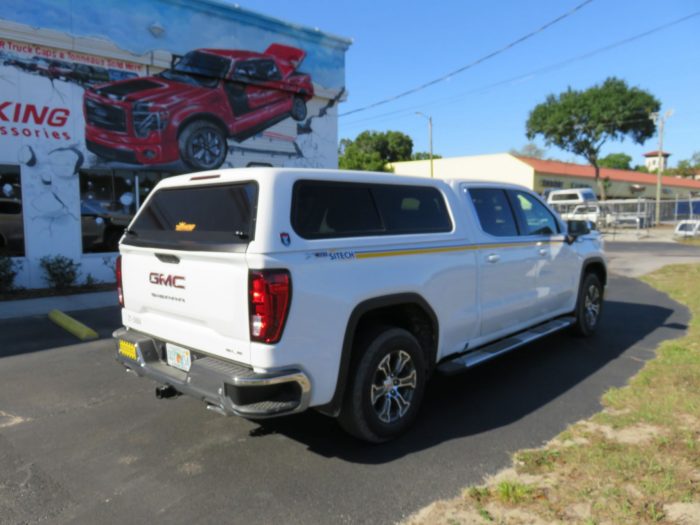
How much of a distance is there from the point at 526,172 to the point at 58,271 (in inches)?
1532

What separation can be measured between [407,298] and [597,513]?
1.71m

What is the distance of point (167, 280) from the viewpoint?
3.62m

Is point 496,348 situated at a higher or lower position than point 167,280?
lower

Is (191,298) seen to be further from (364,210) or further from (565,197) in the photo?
(565,197)

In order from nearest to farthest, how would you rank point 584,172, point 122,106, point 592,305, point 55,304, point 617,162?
point 592,305 < point 55,304 < point 122,106 < point 584,172 < point 617,162

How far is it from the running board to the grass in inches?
32.6

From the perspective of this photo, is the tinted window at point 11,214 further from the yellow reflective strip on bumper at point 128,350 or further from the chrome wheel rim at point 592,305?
the chrome wheel rim at point 592,305

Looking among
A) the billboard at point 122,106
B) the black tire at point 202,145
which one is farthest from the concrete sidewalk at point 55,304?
the black tire at point 202,145

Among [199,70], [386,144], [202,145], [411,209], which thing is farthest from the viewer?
[386,144]

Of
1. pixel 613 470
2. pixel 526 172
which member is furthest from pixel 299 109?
pixel 526 172

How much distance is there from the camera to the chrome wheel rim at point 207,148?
12.2 meters

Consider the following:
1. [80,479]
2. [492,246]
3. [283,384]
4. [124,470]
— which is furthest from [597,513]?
[80,479]

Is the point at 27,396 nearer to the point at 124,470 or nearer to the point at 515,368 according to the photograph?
the point at 124,470

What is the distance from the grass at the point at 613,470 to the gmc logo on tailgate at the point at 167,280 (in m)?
2.11
